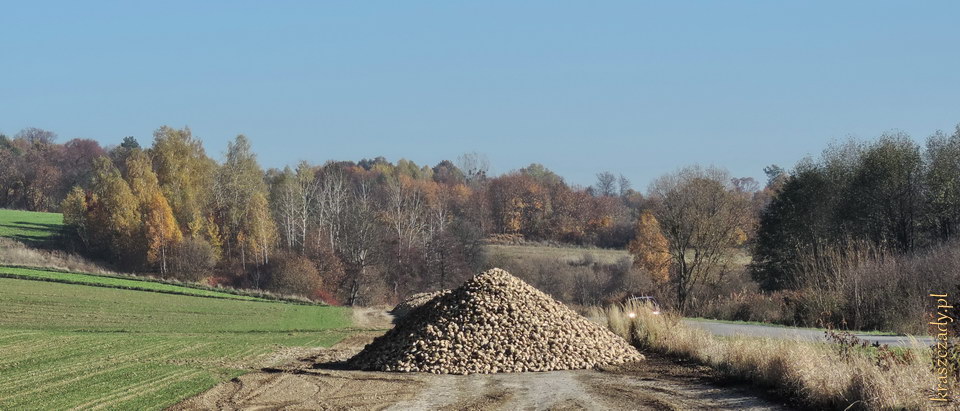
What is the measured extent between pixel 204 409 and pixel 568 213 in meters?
96.9

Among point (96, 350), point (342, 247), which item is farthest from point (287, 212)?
point (96, 350)

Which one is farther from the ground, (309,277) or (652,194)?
(652,194)

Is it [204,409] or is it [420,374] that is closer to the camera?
[204,409]

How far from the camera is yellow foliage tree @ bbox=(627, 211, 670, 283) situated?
71175 mm

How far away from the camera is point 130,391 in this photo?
16844mm

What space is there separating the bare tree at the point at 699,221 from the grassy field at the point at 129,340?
2115cm

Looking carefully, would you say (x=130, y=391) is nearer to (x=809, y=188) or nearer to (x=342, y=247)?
(x=809, y=188)

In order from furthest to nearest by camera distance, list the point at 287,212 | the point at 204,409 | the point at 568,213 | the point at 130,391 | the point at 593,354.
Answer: the point at 568,213 < the point at 287,212 < the point at 593,354 < the point at 130,391 < the point at 204,409

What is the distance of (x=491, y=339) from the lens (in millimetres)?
21016

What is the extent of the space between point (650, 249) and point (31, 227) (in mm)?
62549

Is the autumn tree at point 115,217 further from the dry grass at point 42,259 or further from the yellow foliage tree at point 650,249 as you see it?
the yellow foliage tree at point 650,249

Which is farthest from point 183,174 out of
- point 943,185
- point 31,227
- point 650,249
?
point 943,185

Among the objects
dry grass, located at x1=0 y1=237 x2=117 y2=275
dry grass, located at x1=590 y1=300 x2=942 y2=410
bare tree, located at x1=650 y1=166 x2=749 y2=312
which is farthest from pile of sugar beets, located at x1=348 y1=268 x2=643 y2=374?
dry grass, located at x1=0 y1=237 x2=117 y2=275

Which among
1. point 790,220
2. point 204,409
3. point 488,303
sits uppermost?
point 790,220
